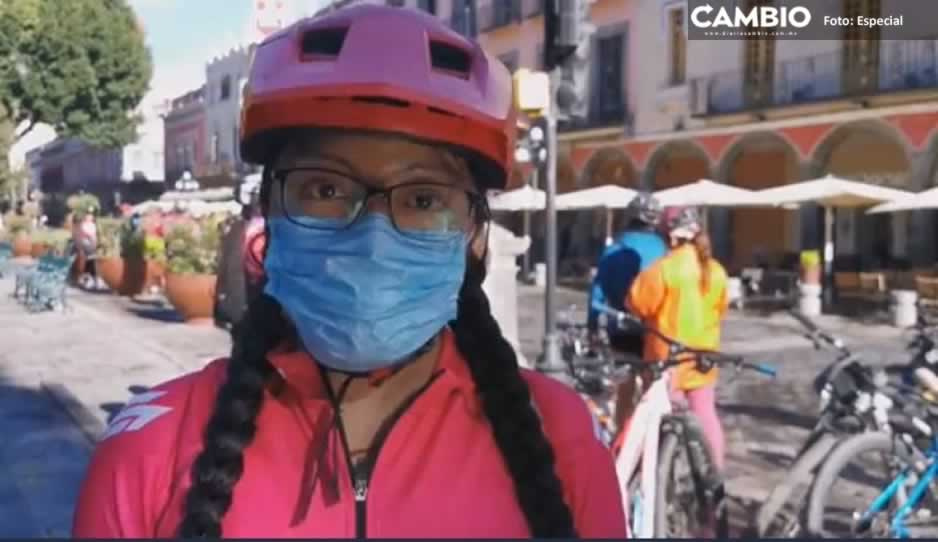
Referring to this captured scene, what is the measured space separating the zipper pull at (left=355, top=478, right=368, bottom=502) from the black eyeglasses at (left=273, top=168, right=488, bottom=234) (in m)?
0.29

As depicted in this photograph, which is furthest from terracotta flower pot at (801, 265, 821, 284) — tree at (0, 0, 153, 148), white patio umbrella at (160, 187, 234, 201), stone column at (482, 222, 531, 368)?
tree at (0, 0, 153, 148)

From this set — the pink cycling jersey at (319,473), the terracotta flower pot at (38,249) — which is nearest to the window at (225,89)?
the terracotta flower pot at (38,249)

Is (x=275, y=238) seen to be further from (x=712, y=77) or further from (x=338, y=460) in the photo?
(x=712, y=77)

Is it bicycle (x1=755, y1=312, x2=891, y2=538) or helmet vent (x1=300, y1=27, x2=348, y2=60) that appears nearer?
helmet vent (x1=300, y1=27, x2=348, y2=60)

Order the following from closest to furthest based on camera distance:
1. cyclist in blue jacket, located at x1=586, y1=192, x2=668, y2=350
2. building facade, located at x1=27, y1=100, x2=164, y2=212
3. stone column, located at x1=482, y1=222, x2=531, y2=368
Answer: cyclist in blue jacket, located at x1=586, y1=192, x2=668, y2=350 → stone column, located at x1=482, y1=222, x2=531, y2=368 → building facade, located at x1=27, y1=100, x2=164, y2=212

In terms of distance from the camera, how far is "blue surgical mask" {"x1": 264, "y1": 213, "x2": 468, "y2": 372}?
139 cm

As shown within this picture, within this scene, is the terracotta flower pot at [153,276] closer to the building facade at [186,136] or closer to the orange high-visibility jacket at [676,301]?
the orange high-visibility jacket at [676,301]

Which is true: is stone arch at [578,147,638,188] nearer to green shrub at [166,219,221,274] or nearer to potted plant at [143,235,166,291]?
potted plant at [143,235,166,291]

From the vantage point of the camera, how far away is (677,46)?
24422 millimetres

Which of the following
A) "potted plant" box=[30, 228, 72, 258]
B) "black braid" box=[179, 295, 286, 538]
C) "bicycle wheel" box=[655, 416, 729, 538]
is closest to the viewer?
"black braid" box=[179, 295, 286, 538]

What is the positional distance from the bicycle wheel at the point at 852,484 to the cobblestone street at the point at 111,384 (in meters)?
1.39

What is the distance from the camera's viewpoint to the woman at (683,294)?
5.14 metres

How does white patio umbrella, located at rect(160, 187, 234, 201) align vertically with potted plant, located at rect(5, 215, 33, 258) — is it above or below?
above

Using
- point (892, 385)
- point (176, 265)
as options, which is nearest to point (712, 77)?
point (176, 265)
